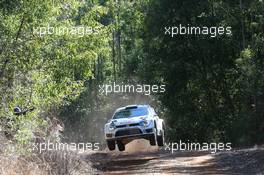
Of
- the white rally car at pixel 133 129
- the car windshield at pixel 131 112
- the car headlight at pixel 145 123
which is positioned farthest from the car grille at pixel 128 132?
the car windshield at pixel 131 112

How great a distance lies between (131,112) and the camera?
2228cm

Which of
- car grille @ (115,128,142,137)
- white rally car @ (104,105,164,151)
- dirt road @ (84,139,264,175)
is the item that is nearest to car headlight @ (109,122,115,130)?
white rally car @ (104,105,164,151)

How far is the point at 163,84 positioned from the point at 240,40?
589cm

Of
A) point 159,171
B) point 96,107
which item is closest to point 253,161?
point 159,171

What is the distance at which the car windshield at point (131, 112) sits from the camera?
2200cm

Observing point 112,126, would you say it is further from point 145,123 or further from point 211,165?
point 211,165

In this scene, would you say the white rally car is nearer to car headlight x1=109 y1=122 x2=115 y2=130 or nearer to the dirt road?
car headlight x1=109 y1=122 x2=115 y2=130

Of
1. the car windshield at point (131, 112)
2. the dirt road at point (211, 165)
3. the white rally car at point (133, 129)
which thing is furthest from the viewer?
the car windshield at point (131, 112)

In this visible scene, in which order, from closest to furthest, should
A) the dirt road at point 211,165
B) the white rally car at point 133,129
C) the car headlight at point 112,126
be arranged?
1. the dirt road at point 211,165
2. the white rally car at point 133,129
3. the car headlight at point 112,126

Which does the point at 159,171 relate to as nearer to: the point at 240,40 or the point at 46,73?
the point at 46,73

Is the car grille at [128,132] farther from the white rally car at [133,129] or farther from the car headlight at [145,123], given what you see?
the car headlight at [145,123]

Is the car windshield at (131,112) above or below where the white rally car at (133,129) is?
above

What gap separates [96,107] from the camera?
5738 centimetres

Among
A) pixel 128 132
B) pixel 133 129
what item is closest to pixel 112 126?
pixel 128 132
